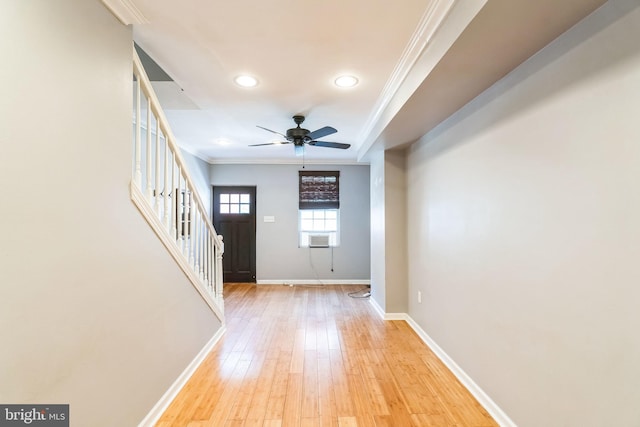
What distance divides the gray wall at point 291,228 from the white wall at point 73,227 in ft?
13.1

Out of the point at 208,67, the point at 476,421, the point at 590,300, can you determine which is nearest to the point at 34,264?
the point at 208,67

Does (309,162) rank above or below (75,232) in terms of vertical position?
above

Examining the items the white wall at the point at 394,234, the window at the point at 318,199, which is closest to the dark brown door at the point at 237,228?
the window at the point at 318,199

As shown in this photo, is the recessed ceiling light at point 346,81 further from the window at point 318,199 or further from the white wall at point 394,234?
the window at point 318,199

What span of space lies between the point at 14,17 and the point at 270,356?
112 inches

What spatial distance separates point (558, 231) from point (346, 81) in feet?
6.12

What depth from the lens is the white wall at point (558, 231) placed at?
116cm

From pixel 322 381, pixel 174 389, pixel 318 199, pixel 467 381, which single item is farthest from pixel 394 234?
pixel 174 389

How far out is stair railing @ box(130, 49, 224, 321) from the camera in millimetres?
1841

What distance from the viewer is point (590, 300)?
129cm

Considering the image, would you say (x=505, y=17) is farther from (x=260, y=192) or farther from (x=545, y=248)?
(x=260, y=192)

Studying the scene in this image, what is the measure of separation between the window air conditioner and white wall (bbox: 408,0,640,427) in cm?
362

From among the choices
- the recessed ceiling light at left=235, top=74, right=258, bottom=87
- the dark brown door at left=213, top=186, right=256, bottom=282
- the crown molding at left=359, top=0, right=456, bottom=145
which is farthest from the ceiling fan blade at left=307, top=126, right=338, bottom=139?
the dark brown door at left=213, top=186, right=256, bottom=282

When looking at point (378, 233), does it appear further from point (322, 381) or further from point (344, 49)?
point (344, 49)
